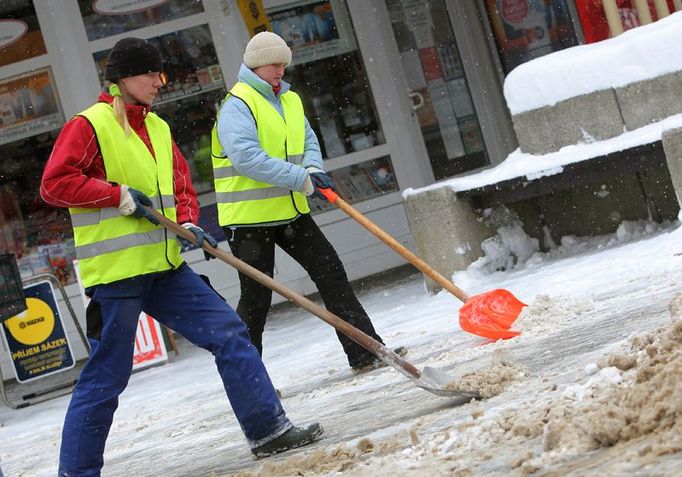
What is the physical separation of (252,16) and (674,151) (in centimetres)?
519

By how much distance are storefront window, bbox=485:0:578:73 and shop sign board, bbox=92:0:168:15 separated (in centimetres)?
326

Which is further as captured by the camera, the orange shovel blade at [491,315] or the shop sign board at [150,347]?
the shop sign board at [150,347]

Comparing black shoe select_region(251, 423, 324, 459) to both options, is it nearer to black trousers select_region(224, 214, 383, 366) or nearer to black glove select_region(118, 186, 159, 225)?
black glove select_region(118, 186, 159, 225)

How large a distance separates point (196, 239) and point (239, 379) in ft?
2.03

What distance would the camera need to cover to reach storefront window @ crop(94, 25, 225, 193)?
11898 mm

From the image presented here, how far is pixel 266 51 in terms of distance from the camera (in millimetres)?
6449

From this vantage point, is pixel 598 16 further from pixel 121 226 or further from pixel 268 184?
pixel 121 226

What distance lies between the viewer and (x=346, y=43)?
40.1ft

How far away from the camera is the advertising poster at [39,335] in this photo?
1023 centimetres

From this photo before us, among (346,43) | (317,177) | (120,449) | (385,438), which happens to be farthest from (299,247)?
(346,43)

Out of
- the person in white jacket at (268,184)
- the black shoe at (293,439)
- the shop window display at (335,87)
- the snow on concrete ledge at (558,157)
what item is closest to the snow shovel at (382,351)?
the black shoe at (293,439)

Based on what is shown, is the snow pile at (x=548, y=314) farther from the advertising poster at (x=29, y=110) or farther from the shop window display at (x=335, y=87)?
the advertising poster at (x=29, y=110)

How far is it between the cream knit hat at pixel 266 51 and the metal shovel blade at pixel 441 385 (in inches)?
85.4

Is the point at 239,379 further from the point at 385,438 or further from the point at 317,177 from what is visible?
the point at 317,177
